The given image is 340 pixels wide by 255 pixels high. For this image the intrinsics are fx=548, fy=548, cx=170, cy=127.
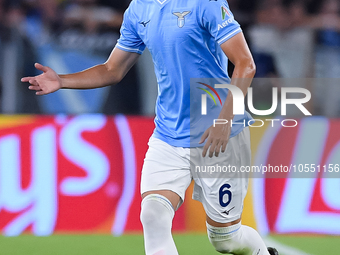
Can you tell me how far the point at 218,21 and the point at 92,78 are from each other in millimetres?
889

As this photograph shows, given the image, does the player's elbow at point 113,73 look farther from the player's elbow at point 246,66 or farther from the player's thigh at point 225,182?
the player's elbow at point 246,66

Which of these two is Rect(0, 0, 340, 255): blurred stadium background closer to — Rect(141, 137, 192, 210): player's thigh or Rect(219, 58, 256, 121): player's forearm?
Rect(141, 137, 192, 210): player's thigh

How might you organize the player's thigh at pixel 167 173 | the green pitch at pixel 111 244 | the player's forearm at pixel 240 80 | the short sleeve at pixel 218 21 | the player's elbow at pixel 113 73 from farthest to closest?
1. the green pitch at pixel 111 244
2. the player's elbow at pixel 113 73
3. the player's thigh at pixel 167 173
4. the short sleeve at pixel 218 21
5. the player's forearm at pixel 240 80

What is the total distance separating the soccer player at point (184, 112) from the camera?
2.70m

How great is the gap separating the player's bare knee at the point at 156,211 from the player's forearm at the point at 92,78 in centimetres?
81

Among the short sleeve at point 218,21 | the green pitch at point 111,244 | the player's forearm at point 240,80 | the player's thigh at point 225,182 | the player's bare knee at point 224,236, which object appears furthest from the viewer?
the green pitch at point 111,244

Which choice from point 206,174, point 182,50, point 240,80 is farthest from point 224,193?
point 182,50

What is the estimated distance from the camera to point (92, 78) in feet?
10.6

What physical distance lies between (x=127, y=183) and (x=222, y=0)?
8.18 feet

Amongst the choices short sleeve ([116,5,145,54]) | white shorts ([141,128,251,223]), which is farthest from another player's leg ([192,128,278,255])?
short sleeve ([116,5,145,54])

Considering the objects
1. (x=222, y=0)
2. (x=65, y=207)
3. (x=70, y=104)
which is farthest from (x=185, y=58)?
(x=70, y=104)

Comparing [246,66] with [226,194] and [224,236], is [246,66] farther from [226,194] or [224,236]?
[224,236]

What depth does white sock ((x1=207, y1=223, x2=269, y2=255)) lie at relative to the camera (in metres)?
3.11

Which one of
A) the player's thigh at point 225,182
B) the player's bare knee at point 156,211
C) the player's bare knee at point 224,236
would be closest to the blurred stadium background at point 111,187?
the player's bare knee at point 224,236
